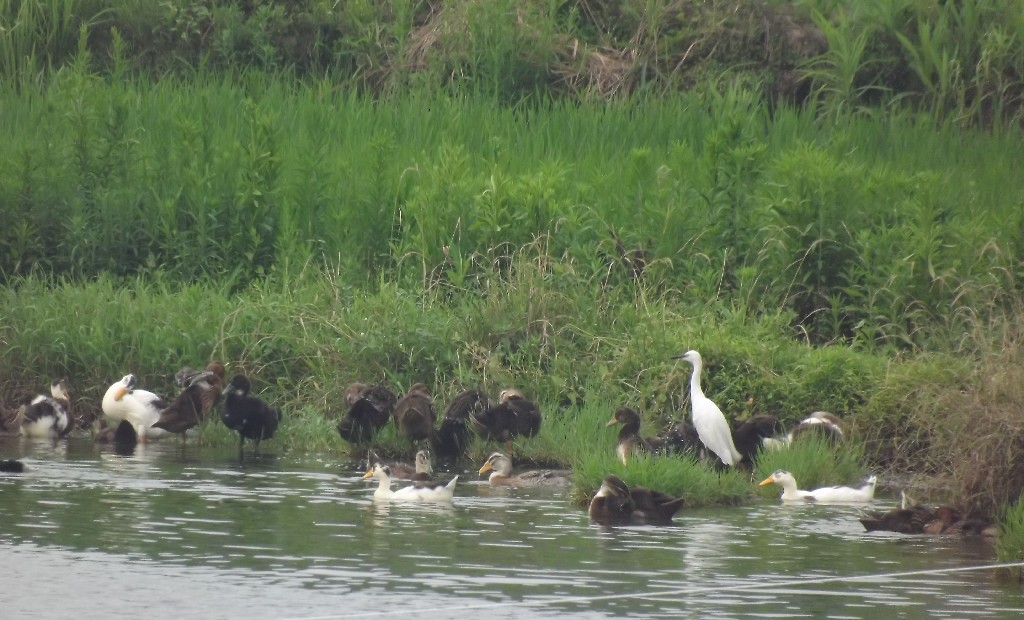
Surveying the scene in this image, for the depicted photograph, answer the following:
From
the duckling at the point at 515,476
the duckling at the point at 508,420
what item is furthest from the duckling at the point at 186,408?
the duckling at the point at 515,476

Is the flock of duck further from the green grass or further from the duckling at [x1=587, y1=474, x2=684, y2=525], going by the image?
the green grass

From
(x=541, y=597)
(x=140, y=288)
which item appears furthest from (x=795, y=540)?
(x=140, y=288)

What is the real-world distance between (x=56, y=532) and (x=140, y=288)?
6647 millimetres

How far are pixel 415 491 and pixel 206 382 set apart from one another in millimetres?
3206

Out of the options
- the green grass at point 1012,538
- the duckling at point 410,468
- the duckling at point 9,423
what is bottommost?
the green grass at point 1012,538

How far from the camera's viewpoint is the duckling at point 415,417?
42.8 ft

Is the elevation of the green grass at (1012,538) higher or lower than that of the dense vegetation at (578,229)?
lower

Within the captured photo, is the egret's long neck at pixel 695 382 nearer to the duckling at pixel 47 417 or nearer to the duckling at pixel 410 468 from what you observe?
the duckling at pixel 410 468

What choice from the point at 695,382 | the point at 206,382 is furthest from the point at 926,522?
the point at 206,382

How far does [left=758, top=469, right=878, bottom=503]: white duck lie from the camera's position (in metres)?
11.6

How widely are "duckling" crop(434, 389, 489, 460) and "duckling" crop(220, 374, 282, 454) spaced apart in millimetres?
1429

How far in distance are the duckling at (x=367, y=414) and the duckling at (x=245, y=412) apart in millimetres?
734

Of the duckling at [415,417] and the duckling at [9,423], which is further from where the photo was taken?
the duckling at [9,423]

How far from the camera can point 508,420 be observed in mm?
12953
